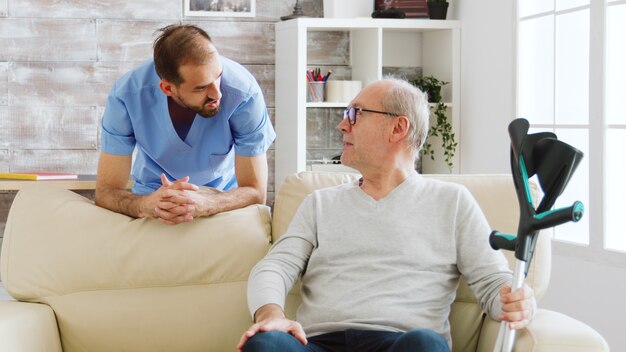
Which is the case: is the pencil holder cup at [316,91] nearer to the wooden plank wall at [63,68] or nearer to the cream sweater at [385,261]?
the wooden plank wall at [63,68]

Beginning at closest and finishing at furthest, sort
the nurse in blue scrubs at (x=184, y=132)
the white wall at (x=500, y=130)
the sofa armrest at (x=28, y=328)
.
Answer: the sofa armrest at (x=28, y=328)
the nurse in blue scrubs at (x=184, y=132)
the white wall at (x=500, y=130)

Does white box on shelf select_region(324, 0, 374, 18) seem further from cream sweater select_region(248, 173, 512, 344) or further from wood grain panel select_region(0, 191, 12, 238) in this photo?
cream sweater select_region(248, 173, 512, 344)

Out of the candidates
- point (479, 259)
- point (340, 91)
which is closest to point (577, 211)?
point (479, 259)

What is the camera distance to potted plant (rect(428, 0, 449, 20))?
4.78m

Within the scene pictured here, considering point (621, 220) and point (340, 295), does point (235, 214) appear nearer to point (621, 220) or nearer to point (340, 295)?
point (340, 295)

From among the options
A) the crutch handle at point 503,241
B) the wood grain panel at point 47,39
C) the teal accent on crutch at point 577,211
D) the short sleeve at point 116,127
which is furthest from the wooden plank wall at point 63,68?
the teal accent on crutch at point 577,211

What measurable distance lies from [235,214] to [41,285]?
58 centimetres

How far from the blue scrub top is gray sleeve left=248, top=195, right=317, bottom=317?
54cm

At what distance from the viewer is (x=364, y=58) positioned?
4855 millimetres

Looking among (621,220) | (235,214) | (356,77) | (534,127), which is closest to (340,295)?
(235,214)

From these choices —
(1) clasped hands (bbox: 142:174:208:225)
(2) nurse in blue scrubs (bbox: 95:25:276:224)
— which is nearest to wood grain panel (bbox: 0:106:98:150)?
(2) nurse in blue scrubs (bbox: 95:25:276:224)

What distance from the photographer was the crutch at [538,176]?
1754 mm

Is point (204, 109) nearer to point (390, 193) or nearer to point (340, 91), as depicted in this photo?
point (390, 193)

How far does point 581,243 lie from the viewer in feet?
12.5
